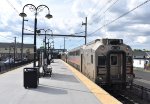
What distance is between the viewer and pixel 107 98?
15125mm

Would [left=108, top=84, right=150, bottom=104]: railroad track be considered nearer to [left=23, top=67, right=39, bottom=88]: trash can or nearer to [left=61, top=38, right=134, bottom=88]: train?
[left=61, top=38, right=134, bottom=88]: train

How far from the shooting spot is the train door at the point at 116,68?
2228cm

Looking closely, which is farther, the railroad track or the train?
the train

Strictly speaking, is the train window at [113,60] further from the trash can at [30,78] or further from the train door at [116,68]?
the trash can at [30,78]

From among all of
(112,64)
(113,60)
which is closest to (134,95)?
(112,64)

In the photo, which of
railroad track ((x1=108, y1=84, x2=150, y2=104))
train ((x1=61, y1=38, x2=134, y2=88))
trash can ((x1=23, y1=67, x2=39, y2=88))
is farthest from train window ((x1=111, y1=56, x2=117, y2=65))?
trash can ((x1=23, y1=67, x2=39, y2=88))

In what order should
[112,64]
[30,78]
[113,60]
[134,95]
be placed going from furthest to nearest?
1. [113,60]
2. [112,64]
3. [134,95]
4. [30,78]

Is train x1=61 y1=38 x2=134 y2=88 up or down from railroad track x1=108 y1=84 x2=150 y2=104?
up

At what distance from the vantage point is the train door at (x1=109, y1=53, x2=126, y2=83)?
73.1 ft

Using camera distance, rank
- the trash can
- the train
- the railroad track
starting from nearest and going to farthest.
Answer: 1. the trash can
2. the railroad track
3. the train

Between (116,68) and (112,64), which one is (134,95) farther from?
(112,64)

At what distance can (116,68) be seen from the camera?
22.5m

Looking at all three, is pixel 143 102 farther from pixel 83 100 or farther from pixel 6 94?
pixel 6 94

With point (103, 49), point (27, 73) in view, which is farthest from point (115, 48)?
point (27, 73)
